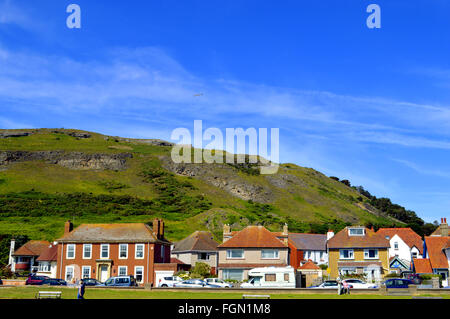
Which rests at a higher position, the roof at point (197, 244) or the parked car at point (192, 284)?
the roof at point (197, 244)

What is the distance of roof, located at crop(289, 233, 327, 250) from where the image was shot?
100 meters

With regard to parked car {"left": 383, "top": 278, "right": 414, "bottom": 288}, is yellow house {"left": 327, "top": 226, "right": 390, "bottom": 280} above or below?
above

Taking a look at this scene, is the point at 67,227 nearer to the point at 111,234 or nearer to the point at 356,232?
the point at 111,234

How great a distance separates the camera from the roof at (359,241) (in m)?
68.3

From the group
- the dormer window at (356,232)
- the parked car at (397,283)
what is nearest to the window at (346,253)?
the dormer window at (356,232)

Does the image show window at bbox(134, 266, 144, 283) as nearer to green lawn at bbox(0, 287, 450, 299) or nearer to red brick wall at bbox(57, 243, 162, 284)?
red brick wall at bbox(57, 243, 162, 284)

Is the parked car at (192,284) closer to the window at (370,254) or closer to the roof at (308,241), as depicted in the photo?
the window at (370,254)

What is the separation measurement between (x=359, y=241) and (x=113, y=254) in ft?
111

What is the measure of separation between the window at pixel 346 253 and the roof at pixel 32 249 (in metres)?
54.4

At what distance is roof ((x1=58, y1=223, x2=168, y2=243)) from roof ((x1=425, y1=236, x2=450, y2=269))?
3582cm

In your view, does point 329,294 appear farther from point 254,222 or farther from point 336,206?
point 336,206

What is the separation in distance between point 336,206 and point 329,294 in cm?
16333

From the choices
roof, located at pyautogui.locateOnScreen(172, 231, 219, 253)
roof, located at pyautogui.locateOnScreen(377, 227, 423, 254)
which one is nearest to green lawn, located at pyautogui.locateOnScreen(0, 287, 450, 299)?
roof, located at pyautogui.locateOnScreen(172, 231, 219, 253)
